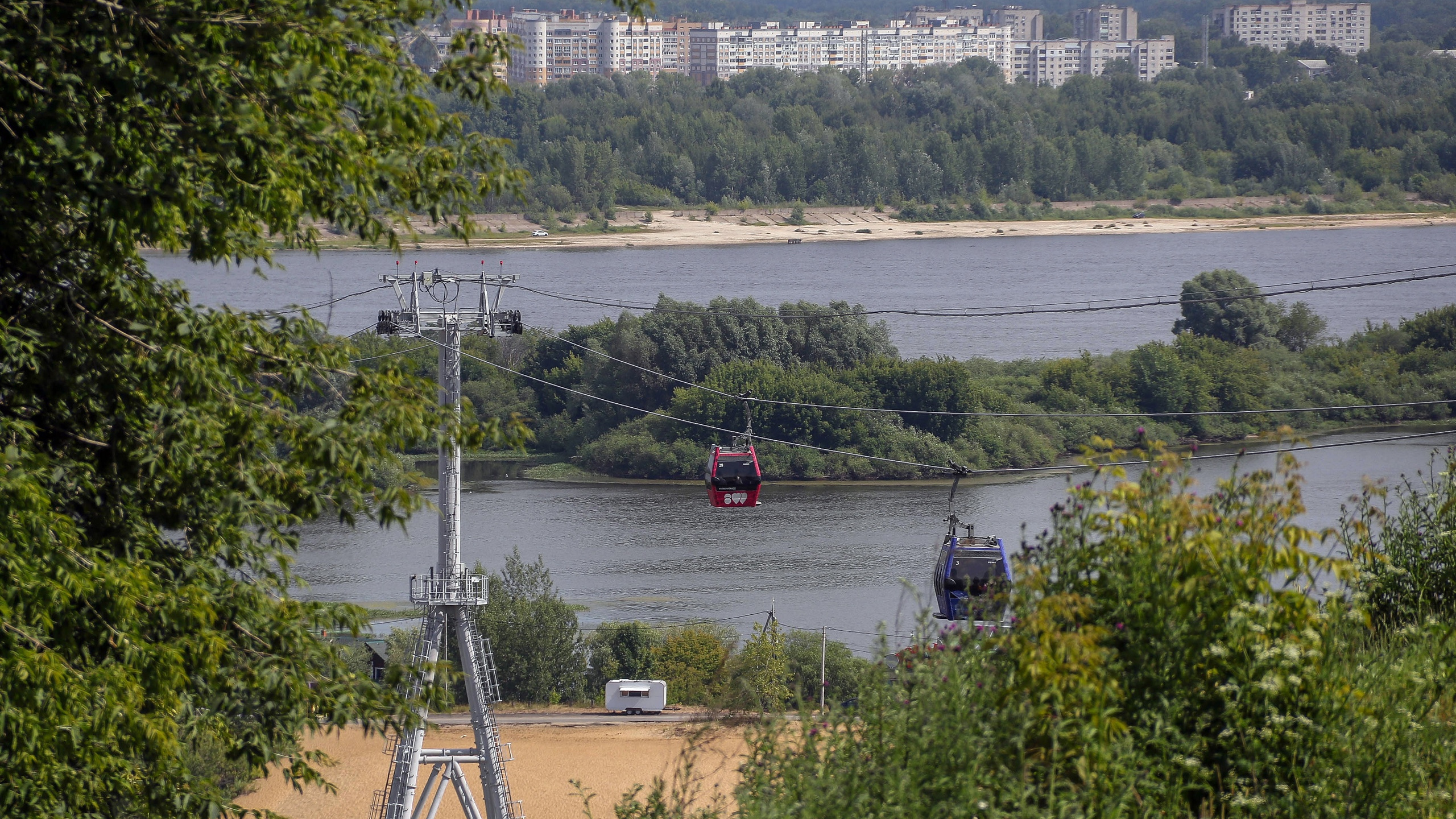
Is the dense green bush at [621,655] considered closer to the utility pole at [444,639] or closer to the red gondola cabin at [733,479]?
the red gondola cabin at [733,479]

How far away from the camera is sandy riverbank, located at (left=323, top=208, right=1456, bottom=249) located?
85.4 meters

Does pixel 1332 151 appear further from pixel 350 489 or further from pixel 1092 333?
pixel 350 489

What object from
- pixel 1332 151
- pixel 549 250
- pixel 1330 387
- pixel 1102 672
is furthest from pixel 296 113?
pixel 1332 151

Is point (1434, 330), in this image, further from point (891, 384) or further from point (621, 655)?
point (621, 655)

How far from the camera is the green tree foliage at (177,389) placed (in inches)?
135

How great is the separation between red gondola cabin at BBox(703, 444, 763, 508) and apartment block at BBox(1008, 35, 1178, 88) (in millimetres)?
171890

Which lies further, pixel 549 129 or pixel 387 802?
pixel 549 129

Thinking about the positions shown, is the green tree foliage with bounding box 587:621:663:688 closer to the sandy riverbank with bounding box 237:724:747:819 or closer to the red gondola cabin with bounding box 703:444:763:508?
the sandy riverbank with bounding box 237:724:747:819

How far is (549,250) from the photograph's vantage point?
77.4 meters

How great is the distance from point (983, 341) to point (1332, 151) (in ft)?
186

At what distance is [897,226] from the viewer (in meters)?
92.2

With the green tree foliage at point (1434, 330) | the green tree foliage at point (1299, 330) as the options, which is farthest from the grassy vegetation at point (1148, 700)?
the green tree foliage at point (1299, 330)

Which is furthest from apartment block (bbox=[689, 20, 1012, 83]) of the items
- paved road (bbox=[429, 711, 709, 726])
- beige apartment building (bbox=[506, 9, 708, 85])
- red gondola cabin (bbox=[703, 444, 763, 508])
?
red gondola cabin (bbox=[703, 444, 763, 508])

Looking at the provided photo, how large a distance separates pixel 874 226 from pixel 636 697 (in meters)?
73.4
